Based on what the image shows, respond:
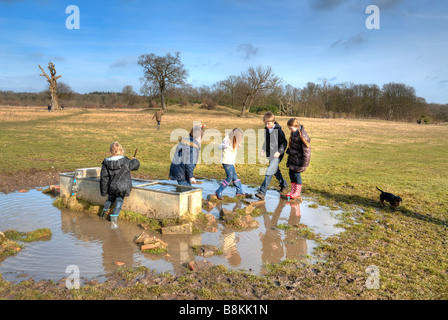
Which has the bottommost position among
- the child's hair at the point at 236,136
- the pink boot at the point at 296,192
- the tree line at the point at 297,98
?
the pink boot at the point at 296,192

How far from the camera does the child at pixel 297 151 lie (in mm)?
7948

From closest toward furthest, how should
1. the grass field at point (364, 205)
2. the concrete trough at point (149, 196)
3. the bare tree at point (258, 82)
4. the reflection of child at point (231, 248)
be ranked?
the grass field at point (364, 205) < the reflection of child at point (231, 248) < the concrete trough at point (149, 196) < the bare tree at point (258, 82)

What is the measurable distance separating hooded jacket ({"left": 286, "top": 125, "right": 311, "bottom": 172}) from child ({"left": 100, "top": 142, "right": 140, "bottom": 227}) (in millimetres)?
3995

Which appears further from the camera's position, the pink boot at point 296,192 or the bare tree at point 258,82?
the bare tree at point 258,82

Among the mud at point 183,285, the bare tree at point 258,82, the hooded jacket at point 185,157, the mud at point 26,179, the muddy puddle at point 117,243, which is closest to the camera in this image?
the mud at point 183,285

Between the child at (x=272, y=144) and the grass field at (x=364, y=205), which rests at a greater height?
the child at (x=272, y=144)

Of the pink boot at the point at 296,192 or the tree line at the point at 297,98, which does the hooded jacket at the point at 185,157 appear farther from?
the tree line at the point at 297,98

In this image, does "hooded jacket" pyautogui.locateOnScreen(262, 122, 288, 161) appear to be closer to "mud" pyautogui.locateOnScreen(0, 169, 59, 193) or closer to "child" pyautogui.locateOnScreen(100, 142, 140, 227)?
"child" pyautogui.locateOnScreen(100, 142, 140, 227)

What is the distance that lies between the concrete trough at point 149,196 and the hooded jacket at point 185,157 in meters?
0.46

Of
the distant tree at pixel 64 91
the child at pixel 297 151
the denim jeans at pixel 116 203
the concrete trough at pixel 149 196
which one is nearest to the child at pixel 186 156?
the concrete trough at pixel 149 196

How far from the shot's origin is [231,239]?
5797mm

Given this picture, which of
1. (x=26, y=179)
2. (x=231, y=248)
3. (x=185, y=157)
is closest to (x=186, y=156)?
(x=185, y=157)
